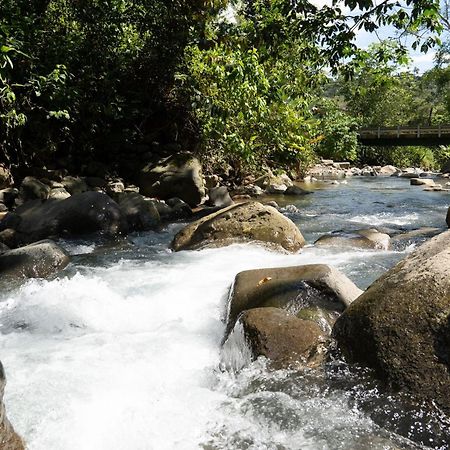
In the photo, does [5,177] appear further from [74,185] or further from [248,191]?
[248,191]

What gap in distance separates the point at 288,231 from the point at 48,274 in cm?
334

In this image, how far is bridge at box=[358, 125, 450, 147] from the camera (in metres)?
25.3

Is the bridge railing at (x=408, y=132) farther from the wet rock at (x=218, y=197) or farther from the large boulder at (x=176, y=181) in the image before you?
the large boulder at (x=176, y=181)

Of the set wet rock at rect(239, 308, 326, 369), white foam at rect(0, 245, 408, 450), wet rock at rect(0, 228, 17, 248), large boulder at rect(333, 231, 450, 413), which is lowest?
wet rock at rect(0, 228, 17, 248)

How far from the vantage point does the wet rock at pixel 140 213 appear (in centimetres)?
830

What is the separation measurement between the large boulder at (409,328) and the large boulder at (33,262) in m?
3.89

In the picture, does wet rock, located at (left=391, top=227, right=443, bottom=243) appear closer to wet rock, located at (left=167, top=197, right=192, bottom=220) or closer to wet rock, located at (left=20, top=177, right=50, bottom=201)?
wet rock, located at (left=167, top=197, right=192, bottom=220)

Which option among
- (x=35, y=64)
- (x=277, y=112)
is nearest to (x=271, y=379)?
(x=35, y=64)

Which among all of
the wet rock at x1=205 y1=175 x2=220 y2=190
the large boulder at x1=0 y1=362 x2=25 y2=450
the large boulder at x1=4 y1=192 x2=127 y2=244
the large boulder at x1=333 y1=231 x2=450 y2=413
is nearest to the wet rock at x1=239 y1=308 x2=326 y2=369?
the large boulder at x1=333 y1=231 x2=450 y2=413

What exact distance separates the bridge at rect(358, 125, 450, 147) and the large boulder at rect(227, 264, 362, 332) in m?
23.9

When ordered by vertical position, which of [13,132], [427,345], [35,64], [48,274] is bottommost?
[48,274]

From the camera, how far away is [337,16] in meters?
5.90

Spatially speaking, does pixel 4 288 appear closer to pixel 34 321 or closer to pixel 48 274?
pixel 48 274

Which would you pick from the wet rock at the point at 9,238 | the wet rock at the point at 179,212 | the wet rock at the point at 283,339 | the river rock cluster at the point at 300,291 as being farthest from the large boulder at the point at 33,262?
the wet rock at the point at 179,212
